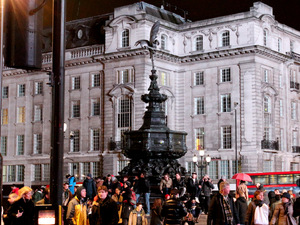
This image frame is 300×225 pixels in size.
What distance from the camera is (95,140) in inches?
2586

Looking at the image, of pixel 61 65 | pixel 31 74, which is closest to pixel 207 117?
pixel 31 74

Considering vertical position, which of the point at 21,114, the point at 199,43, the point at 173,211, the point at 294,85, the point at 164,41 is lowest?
the point at 173,211

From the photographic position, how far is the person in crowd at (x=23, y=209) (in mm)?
12173

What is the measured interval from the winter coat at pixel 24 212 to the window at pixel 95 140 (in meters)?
52.9

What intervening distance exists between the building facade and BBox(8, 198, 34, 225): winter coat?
4800 cm

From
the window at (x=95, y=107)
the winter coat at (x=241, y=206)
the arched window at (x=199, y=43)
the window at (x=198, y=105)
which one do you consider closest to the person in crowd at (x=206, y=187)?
the winter coat at (x=241, y=206)

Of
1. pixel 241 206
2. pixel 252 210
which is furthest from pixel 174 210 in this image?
pixel 241 206

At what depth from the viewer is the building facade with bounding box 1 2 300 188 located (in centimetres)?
6106

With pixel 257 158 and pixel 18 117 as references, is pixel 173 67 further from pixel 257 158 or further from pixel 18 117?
pixel 18 117

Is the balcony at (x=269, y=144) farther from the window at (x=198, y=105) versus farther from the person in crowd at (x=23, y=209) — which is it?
the person in crowd at (x=23, y=209)

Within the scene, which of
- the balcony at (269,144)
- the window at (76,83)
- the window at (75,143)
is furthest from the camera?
the window at (76,83)

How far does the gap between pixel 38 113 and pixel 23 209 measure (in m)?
59.1

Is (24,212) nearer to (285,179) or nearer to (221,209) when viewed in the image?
(221,209)

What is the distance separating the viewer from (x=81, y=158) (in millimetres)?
65688
